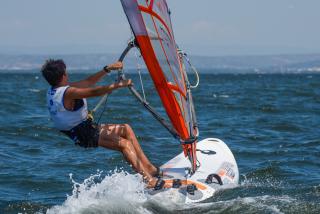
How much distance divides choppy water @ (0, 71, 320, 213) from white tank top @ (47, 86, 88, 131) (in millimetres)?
741

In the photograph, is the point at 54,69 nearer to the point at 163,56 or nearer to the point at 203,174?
the point at 163,56

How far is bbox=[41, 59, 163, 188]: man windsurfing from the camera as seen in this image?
6859 mm

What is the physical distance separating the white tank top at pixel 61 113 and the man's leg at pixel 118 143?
301mm

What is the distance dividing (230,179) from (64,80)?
9.56 ft

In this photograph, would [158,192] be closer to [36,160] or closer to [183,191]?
[183,191]

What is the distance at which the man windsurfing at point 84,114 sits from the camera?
6859 millimetres

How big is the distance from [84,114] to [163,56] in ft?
3.57

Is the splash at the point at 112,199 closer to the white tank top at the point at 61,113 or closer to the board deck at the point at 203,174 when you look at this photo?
the board deck at the point at 203,174

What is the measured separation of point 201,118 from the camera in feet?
60.8

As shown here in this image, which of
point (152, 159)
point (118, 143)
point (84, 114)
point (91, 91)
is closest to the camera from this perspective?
point (91, 91)

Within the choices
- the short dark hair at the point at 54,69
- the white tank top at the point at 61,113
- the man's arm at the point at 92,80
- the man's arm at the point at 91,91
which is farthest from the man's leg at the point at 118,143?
A: the short dark hair at the point at 54,69

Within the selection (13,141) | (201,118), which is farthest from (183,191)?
(201,118)

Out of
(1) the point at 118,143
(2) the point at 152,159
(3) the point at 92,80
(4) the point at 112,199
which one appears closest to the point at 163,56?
(3) the point at 92,80

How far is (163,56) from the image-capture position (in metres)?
7.54
